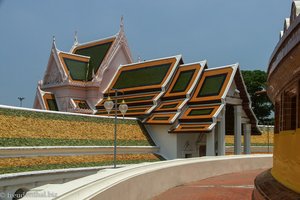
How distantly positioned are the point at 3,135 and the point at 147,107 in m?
13.0

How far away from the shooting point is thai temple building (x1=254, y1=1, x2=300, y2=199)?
4.42 metres

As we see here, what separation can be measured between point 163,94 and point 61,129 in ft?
32.7

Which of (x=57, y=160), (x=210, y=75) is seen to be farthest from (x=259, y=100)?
(x=57, y=160)

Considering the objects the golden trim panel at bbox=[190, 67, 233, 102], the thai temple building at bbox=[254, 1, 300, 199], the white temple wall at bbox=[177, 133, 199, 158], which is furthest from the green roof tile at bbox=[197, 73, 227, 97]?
the thai temple building at bbox=[254, 1, 300, 199]

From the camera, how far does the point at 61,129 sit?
2061 centimetres

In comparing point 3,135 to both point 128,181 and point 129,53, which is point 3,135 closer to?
point 128,181

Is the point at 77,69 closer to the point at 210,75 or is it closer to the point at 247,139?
the point at 210,75

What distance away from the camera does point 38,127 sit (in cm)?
1912

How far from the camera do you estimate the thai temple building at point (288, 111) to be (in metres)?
4.42

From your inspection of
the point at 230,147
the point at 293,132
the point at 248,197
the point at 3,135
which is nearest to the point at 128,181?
the point at 293,132

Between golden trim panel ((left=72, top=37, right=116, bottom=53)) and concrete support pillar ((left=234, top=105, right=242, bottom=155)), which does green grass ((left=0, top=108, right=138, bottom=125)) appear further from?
golden trim panel ((left=72, top=37, right=116, bottom=53))

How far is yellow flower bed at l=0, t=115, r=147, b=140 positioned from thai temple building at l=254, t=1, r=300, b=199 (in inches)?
521

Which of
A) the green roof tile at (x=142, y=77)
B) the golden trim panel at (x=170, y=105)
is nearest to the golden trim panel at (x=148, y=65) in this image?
the green roof tile at (x=142, y=77)

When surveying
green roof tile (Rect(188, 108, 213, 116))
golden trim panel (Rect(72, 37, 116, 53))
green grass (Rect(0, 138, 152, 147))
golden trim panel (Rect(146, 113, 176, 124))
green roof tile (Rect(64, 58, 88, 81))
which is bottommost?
green grass (Rect(0, 138, 152, 147))
